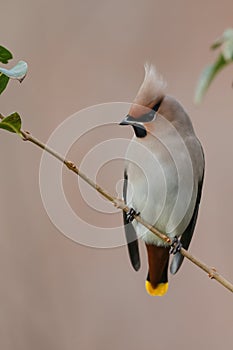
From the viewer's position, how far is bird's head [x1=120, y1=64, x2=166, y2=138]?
1621 mm

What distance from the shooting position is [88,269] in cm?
336

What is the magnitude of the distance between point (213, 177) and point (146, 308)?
706 millimetres

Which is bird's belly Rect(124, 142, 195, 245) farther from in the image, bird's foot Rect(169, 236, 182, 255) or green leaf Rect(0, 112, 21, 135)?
green leaf Rect(0, 112, 21, 135)

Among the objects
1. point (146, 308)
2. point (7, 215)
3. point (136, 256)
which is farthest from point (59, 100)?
point (136, 256)

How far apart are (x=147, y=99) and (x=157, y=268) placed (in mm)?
687

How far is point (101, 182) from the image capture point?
3293mm

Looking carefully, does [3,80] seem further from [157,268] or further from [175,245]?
[157,268]

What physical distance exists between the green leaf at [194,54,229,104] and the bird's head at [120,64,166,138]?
1.07 meters

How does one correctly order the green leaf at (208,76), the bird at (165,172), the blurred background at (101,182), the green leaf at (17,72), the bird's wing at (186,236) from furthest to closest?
the blurred background at (101,182), the bird's wing at (186,236), the bird at (165,172), the green leaf at (17,72), the green leaf at (208,76)

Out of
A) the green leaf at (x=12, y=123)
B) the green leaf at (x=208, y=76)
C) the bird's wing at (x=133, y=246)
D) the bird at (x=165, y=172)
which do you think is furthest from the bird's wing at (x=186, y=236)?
the green leaf at (x=208, y=76)

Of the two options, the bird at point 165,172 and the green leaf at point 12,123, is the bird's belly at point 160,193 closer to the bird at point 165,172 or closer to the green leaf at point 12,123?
the bird at point 165,172

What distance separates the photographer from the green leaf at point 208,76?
47cm

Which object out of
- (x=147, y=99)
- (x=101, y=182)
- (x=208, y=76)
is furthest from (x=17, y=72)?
(x=101, y=182)

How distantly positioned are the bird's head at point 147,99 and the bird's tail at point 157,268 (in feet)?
1.67
